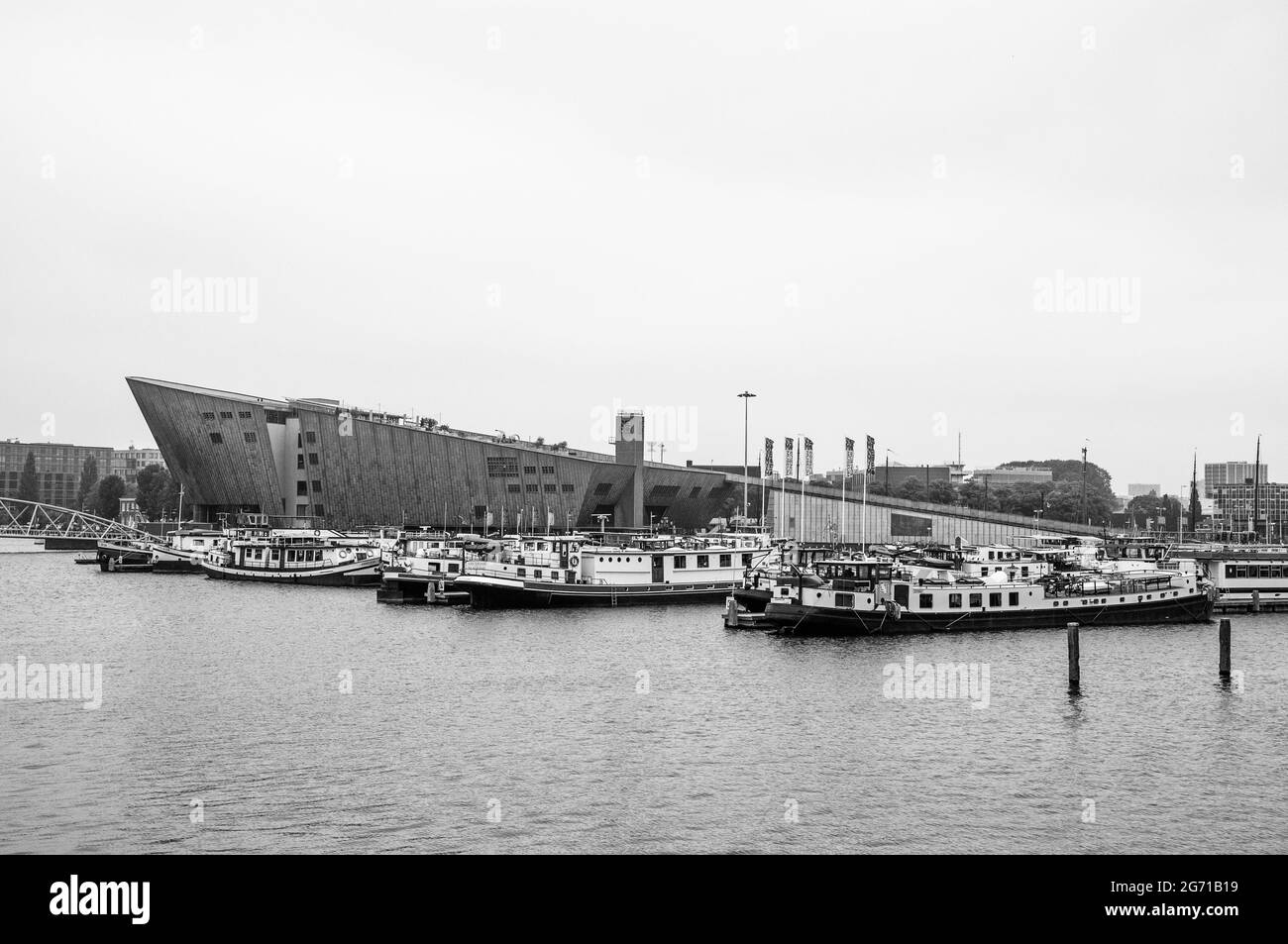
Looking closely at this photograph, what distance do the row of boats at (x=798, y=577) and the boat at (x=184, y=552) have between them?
19.8ft

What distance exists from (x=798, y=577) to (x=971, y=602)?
9874mm

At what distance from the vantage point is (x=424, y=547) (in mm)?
89375

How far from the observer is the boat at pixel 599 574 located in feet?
243

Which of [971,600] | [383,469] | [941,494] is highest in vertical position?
[383,469]

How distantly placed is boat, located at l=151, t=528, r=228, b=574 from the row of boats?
6029mm

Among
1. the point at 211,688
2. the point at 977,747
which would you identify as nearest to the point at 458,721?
the point at 211,688

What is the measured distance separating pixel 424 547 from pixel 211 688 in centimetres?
4731

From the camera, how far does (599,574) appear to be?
77500 mm

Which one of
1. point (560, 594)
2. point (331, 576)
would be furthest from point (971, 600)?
point (331, 576)

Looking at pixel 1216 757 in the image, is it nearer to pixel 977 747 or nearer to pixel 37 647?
pixel 977 747

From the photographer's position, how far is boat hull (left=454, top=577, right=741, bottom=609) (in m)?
73.6

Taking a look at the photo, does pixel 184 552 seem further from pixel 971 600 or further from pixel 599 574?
pixel 971 600

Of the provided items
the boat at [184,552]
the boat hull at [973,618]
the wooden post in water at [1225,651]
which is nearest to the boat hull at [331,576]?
the boat at [184,552]

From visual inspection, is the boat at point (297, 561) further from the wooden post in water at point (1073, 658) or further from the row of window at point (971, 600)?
the wooden post in water at point (1073, 658)
